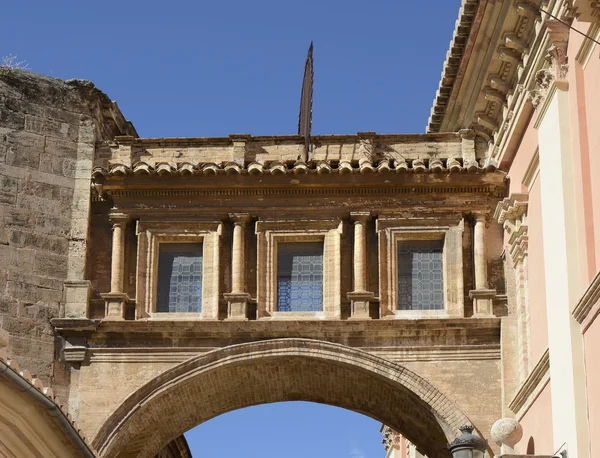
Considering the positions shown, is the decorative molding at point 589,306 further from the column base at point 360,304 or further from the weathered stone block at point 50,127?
the weathered stone block at point 50,127

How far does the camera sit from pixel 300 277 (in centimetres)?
2105

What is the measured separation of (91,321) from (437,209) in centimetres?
485

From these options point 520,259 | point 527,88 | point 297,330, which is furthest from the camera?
point 297,330

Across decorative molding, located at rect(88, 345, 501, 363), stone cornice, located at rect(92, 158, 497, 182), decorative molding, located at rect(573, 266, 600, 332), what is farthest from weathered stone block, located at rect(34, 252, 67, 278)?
decorative molding, located at rect(573, 266, 600, 332)

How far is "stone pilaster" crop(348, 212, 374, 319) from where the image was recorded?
20.5 metres

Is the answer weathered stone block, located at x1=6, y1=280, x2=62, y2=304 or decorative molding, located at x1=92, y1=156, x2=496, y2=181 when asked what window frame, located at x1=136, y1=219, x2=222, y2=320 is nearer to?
decorative molding, located at x1=92, y1=156, x2=496, y2=181

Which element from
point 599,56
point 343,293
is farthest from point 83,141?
point 599,56

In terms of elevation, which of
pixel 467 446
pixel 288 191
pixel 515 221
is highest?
pixel 288 191

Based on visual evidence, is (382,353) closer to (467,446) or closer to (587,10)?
(587,10)

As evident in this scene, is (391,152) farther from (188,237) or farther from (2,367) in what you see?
(2,367)

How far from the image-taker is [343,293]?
20766 mm

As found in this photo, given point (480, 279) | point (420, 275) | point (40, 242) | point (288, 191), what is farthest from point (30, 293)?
point (480, 279)

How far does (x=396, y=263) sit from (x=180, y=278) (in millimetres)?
2920

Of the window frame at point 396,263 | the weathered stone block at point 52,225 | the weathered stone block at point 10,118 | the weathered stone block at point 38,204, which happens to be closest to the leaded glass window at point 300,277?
the window frame at point 396,263
